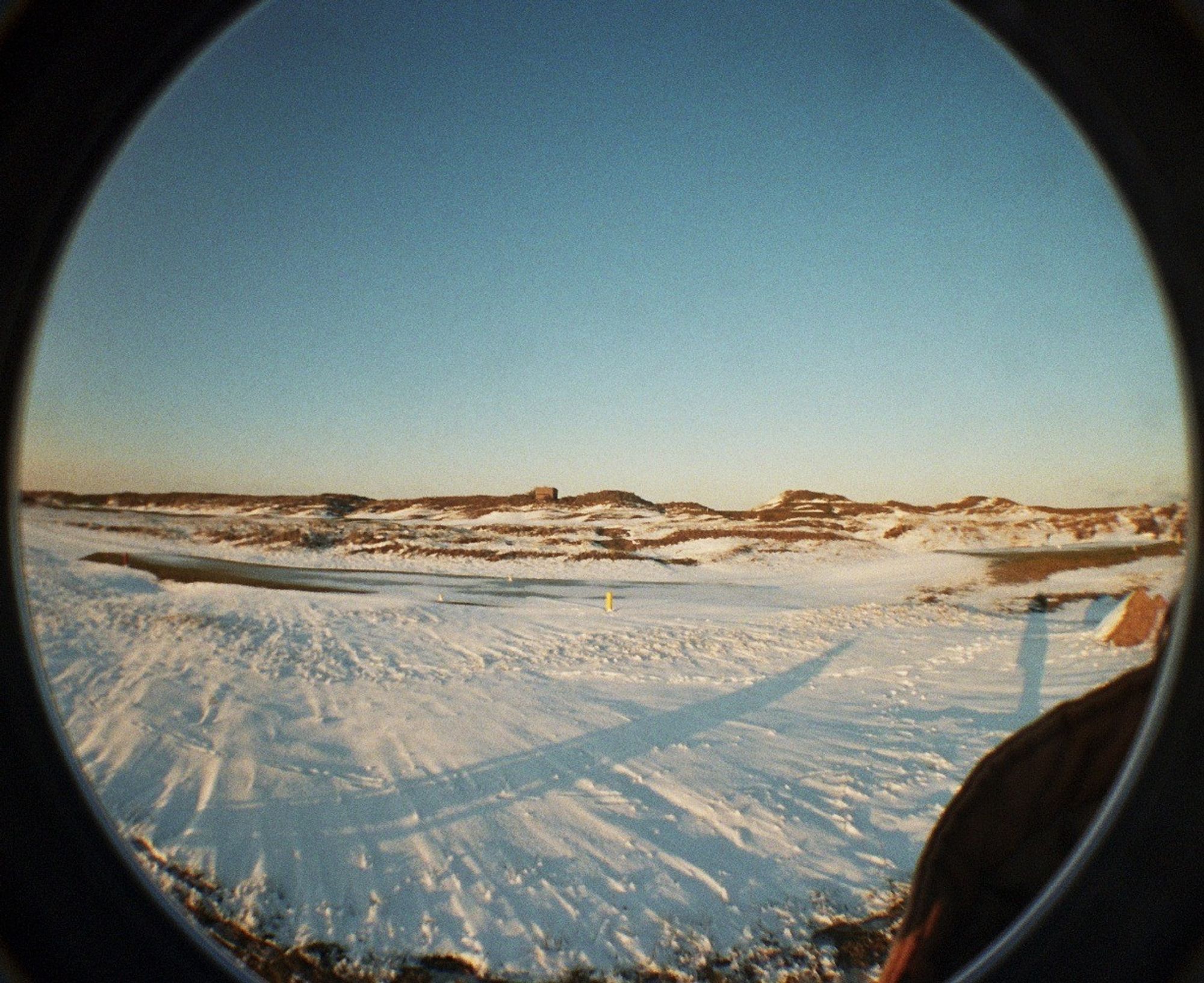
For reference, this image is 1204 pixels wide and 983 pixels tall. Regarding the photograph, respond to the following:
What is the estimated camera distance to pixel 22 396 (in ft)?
3.43

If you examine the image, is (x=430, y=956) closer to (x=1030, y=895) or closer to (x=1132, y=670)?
(x=1030, y=895)

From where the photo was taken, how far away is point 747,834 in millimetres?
3766

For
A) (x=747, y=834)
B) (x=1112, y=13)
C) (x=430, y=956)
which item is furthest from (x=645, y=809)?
(x=1112, y=13)

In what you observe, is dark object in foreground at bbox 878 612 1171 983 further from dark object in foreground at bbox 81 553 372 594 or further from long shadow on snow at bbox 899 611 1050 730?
dark object in foreground at bbox 81 553 372 594

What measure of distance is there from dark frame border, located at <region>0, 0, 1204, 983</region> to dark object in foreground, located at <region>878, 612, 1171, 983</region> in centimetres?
32

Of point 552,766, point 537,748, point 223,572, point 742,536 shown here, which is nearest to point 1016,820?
point 552,766

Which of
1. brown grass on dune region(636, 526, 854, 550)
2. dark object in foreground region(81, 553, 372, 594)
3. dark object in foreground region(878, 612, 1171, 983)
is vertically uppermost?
dark object in foreground region(878, 612, 1171, 983)

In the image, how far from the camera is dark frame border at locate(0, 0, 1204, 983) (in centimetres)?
79

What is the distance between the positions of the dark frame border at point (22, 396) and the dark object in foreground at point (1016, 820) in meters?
0.32

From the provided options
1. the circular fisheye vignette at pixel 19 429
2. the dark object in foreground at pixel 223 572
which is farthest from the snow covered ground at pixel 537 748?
the dark object in foreground at pixel 223 572

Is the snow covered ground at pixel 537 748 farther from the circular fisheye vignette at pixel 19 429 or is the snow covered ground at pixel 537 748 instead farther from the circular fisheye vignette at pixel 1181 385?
the circular fisheye vignette at pixel 1181 385

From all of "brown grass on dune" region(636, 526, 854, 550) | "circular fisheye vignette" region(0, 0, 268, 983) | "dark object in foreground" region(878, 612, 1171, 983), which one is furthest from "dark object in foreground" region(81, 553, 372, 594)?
"brown grass on dune" region(636, 526, 854, 550)

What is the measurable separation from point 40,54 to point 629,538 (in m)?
32.9

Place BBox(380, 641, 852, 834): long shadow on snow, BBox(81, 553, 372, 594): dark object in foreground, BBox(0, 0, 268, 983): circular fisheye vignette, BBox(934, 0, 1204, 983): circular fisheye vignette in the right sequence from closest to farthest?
1. BBox(934, 0, 1204, 983): circular fisheye vignette
2. BBox(0, 0, 268, 983): circular fisheye vignette
3. BBox(380, 641, 852, 834): long shadow on snow
4. BBox(81, 553, 372, 594): dark object in foreground
